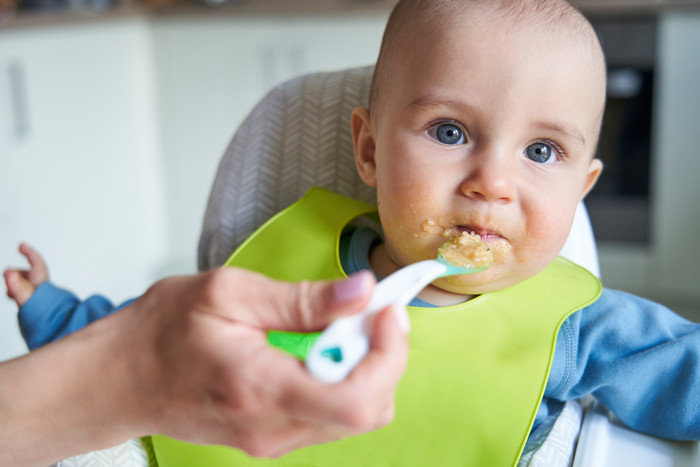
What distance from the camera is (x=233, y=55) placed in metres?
2.87

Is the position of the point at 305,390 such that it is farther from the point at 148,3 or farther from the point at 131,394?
the point at 148,3

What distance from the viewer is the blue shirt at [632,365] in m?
0.82

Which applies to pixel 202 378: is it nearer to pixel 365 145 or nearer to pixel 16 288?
pixel 365 145

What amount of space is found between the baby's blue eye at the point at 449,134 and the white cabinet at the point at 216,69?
191 centimetres

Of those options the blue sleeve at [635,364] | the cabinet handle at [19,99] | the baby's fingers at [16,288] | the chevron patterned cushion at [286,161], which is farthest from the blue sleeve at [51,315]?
the cabinet handle at [19,99]

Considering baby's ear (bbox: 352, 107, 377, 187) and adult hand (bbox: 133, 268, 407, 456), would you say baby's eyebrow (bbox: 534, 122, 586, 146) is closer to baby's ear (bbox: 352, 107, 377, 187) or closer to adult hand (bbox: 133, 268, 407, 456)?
baby's ear (bbox: 352, 107, 377, 187)

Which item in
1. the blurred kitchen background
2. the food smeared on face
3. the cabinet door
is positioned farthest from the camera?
the blurred kitchen background

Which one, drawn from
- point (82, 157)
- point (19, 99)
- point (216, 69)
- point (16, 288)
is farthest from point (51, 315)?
point (216, 69)

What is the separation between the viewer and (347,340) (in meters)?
0.55

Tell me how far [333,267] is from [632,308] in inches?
14.4

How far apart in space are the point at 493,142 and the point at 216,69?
226cm

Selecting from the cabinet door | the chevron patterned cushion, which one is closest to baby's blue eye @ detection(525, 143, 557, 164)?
the chevron patterned cushion

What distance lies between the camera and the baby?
0.81 meters

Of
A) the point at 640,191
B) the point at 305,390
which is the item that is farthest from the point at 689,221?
the point at 305,390
